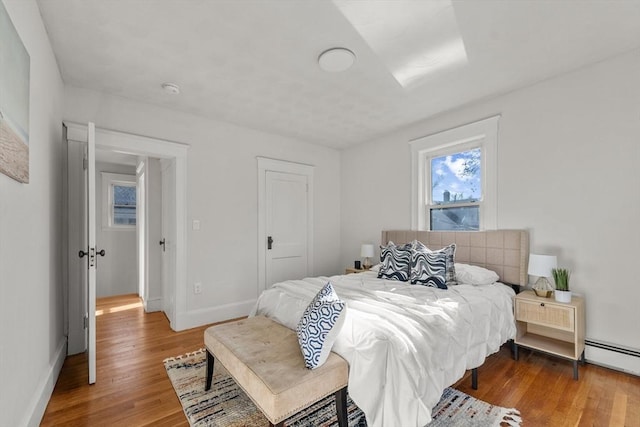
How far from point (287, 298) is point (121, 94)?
2.69m

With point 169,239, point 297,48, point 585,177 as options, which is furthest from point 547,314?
point 169,239

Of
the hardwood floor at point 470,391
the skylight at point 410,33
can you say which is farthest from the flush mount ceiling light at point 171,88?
the hardwood floor at point 470,391

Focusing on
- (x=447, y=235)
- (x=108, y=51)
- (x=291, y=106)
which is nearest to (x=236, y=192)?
(x=291, y=106)

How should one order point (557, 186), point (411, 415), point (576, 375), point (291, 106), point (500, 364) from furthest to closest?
1. point (291, 106)
2. point (557, 186)
3. point (500, 364)
4. point (576, 375)
5. point (411, 415)

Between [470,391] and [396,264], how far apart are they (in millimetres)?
1257

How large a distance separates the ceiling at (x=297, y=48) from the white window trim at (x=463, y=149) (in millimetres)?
339

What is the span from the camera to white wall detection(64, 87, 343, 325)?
3230mm

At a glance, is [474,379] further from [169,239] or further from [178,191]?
[169,239]

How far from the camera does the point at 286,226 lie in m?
4.38

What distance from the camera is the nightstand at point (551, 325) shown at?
7.52 ft

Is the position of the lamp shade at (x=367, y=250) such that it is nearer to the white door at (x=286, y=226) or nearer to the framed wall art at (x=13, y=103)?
the white door at (x=286, y=226)

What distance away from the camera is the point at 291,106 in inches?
130

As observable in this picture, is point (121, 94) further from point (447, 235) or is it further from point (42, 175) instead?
point (447, 235)

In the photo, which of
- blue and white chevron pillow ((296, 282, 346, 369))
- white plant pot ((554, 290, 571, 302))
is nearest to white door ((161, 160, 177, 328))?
blue and white chevron pillow ((296, 282, 346, 369))
